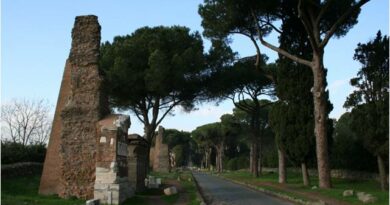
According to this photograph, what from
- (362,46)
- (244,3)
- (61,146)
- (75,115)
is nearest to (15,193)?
(61,146)

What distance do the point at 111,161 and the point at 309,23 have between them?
12.6 metres

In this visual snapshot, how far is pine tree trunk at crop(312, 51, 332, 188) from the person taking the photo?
21750 millimetres

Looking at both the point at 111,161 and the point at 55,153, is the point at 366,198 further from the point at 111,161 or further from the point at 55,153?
the point at 55,153

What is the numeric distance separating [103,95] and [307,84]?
12.7 m

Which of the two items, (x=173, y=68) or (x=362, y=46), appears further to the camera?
(x=173, y=68)

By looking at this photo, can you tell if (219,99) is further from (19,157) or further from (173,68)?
(19,157)

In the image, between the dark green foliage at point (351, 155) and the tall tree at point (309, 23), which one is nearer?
the tall tree at point (309, 23)

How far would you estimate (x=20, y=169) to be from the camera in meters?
18.3

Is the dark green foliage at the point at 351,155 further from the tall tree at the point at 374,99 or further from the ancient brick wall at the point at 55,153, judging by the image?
the ancient brick wall at the point at 55,153

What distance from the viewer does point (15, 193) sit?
14.7 m

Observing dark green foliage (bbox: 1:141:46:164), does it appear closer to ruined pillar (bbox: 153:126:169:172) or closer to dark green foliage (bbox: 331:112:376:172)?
dark green foliage (bbox: 331:112:376:172)

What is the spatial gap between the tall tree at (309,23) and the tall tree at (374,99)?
187cm

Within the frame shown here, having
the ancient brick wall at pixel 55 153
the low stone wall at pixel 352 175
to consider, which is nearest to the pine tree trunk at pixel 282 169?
the low stone wall at pixel 352 175

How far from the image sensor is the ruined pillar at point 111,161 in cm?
1429
